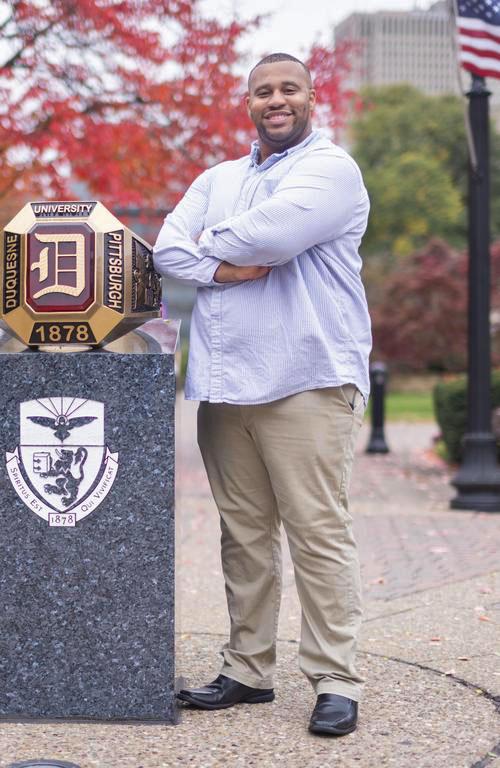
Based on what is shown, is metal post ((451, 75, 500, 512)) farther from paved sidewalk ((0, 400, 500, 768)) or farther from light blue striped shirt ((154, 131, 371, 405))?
light blue striped shirt ((154, 131, 371, 405))

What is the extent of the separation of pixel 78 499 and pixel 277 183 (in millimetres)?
1181

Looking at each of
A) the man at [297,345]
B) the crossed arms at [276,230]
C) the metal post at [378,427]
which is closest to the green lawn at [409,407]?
the metal post at [378,427]

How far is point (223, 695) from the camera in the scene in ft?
11.5

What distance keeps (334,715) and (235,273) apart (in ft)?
4.52

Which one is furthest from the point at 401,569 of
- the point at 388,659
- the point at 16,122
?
the point at 16,122

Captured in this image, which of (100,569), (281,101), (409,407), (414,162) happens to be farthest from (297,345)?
(414,162)

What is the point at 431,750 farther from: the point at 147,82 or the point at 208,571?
the point at 147,82

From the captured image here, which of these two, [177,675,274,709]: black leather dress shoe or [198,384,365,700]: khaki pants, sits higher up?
[198,384,365,700]: khaki pants

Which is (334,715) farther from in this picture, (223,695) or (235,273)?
(235,273)

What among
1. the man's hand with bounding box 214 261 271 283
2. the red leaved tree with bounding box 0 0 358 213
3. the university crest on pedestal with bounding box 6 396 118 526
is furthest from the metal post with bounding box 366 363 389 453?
the university crest on pedestal with bounding box 6 396 118 526

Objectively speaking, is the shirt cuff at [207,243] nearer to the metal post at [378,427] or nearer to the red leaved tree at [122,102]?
the red leaved tree at [122,102]

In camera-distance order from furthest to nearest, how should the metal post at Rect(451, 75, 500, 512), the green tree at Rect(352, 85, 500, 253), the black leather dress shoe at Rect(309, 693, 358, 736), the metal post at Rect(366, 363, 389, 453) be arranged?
the green tree at Rect(352, 85, 500, 253), the metal post at Rect(366, 363, 389, 453), the metal post at Rect(451, 75, 500, 512), the black leather dress shoe at Rect(309, 693, 358, 736)

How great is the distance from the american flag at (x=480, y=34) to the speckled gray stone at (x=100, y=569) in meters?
5.67

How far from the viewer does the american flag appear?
7863 mm
